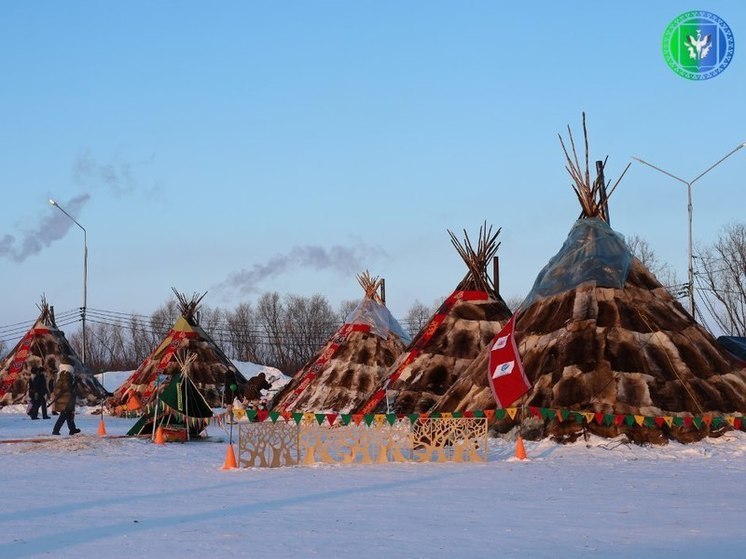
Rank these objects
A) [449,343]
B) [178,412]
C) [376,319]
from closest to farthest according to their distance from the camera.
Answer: [178,412] < [449,343] < [376,319]

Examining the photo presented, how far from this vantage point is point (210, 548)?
9.61m

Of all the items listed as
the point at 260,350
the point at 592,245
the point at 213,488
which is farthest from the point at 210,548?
the point at 260,350

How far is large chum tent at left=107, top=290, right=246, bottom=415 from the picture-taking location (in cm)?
4047

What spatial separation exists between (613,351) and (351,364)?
14.8 metres

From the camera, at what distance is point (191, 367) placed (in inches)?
1620

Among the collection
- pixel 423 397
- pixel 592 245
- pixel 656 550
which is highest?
pixel 592 245

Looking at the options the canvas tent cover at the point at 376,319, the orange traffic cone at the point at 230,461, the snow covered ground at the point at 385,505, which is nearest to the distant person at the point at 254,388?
the canvas tent cover at the point at 376,319

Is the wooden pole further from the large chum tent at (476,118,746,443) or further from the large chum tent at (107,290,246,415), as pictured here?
the large chum tent at (107,290,246,415)

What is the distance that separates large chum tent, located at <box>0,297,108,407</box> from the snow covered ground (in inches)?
938

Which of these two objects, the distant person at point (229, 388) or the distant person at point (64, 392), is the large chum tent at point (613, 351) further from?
the distant person at point (229, 388)

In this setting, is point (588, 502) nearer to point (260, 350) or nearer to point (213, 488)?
point (213, 488)

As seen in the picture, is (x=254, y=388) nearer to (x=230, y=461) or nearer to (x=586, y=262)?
(x=586, y=262)

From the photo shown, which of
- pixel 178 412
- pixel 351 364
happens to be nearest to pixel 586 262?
pixel 178 412

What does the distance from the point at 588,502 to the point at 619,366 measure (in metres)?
9.50
